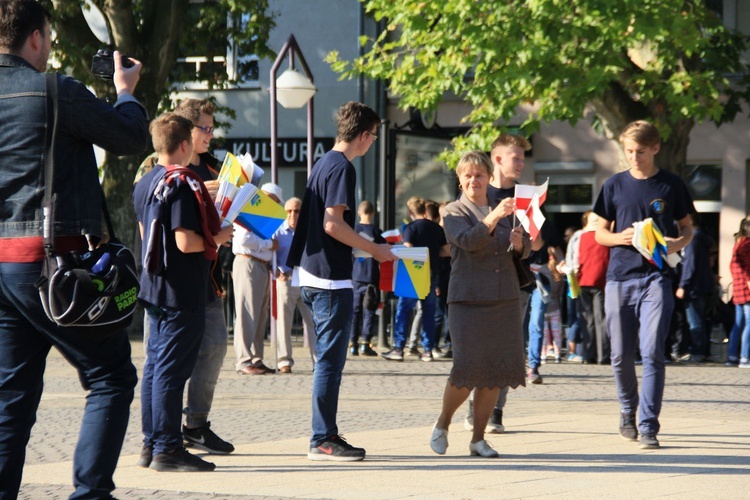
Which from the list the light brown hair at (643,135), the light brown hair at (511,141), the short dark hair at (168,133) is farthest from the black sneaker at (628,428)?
the short dark hair at (168,133)

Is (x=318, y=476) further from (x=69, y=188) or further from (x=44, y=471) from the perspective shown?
(x=69, y=188)

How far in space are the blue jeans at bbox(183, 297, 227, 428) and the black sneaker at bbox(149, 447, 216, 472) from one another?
0.64 meters

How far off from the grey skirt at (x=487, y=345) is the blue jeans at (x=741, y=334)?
895 centimetres

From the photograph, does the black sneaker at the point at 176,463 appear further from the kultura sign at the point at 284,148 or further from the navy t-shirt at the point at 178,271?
the kultura sign at the point at 284,148

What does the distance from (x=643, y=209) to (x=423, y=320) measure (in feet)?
26.8

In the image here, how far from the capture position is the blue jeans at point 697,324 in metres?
16.2

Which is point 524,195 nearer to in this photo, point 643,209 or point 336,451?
point 643,209

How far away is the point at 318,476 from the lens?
6.68m

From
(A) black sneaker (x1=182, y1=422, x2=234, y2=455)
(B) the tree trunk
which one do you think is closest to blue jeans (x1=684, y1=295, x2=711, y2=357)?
(B) the tree trunk

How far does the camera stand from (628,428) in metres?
8.18

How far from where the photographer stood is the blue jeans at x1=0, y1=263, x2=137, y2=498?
15.6 feet

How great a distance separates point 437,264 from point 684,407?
574 cm

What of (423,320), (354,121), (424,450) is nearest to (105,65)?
(354,121)

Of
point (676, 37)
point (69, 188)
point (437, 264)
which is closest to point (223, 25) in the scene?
point (437, 264)
